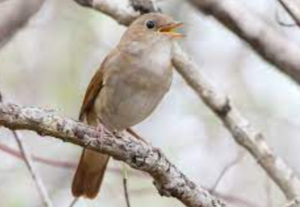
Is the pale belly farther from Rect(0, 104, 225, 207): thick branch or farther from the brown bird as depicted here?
Rect(0, 104, 225, 207): thick branch

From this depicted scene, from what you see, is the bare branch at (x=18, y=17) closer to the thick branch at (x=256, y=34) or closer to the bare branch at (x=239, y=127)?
the bare branch at (x=239, y=127)

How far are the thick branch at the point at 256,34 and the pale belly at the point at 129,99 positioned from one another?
0.54 metres

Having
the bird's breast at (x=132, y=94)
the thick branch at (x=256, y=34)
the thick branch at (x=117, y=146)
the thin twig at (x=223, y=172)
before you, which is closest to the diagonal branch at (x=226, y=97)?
the thick branch at (x=256, y=34)

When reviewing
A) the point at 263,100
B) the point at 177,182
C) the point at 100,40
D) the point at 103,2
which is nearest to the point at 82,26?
the point at 100,40

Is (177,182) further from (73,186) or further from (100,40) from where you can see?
(100,40)

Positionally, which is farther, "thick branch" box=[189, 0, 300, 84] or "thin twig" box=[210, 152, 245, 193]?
"thick branch" box=[189, 0, 300, 84]

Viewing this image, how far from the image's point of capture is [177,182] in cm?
274

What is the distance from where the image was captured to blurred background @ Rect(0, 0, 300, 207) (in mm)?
6312

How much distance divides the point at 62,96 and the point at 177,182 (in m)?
4.16

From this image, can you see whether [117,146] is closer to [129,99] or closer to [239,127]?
[129,99]

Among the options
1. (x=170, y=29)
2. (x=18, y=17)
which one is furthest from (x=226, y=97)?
(x=18, y=17)

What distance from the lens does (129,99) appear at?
11.8ft

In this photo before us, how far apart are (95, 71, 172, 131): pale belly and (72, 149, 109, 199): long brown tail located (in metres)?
0.17

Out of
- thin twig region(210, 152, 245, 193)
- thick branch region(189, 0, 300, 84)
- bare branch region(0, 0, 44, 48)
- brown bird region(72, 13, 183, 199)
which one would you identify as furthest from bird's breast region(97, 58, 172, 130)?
bare branch region(0, 0, 44, 48)
